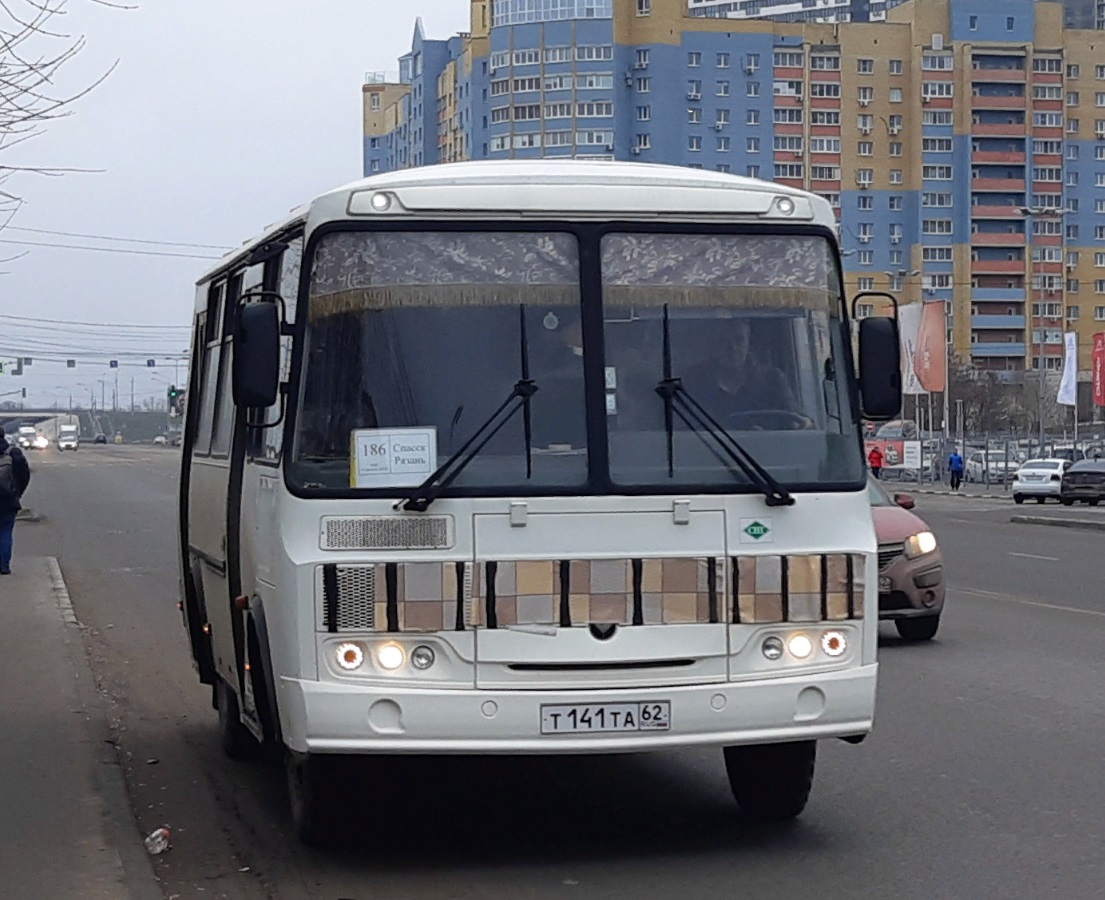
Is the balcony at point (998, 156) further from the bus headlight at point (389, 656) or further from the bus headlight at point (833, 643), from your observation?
the bus headlight at point (389, 656)

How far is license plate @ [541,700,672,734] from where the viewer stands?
267 inches

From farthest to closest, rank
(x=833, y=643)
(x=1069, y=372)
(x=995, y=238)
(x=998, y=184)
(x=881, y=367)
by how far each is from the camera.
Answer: (x=995, y=238)
(x=998, y=184)
(x=1069, y=372)
(x=881, y=367)
(x=833, y=643)

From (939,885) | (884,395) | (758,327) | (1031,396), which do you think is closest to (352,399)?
(758,327)

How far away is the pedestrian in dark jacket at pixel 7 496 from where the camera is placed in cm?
2205

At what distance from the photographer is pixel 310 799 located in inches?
286

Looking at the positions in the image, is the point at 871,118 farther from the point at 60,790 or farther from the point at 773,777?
the point at 773,777

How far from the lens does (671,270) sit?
23.7ft

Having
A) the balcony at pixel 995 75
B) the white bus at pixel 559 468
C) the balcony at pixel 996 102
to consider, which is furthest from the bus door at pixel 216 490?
the balcony at pixel 996 102

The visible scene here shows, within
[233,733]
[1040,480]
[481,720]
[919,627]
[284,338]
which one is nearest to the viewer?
[481,720]

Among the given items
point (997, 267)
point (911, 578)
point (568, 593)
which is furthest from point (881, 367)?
point (997, 267)

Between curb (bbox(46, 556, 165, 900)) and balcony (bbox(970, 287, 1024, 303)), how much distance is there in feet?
373

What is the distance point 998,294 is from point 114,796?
394ft

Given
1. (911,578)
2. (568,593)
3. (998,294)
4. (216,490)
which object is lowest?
(911,578)

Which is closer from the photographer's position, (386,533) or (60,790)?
(386,533)
